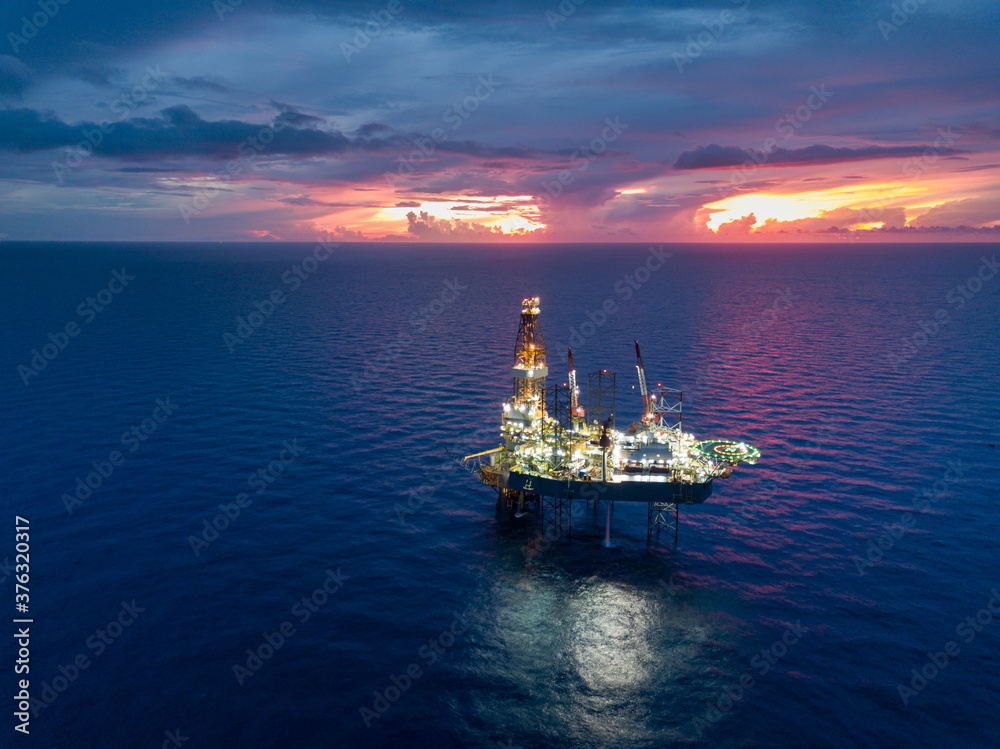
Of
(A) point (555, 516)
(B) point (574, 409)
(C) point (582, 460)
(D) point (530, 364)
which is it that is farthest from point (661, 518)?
(D) point (530, 364)

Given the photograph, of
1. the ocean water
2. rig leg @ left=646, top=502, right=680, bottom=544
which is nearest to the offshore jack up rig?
rig leg @ left=646, top=502, right=680, bottom=544

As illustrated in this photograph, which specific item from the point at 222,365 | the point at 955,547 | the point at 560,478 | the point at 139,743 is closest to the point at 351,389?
the point at 222,365

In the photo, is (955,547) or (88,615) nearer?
(88,615)

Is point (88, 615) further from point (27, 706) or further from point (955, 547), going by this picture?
point (955, 547)

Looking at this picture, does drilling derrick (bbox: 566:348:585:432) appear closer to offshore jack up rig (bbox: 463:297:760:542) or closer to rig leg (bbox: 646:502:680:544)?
offshore jack up rig (bbox: 463:297:760:542)

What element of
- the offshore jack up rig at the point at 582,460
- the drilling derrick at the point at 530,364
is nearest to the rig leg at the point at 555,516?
the offshore jack up rig at the point at 582,460

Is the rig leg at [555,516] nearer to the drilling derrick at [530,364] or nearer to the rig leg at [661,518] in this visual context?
the rig leg at [661,518]
